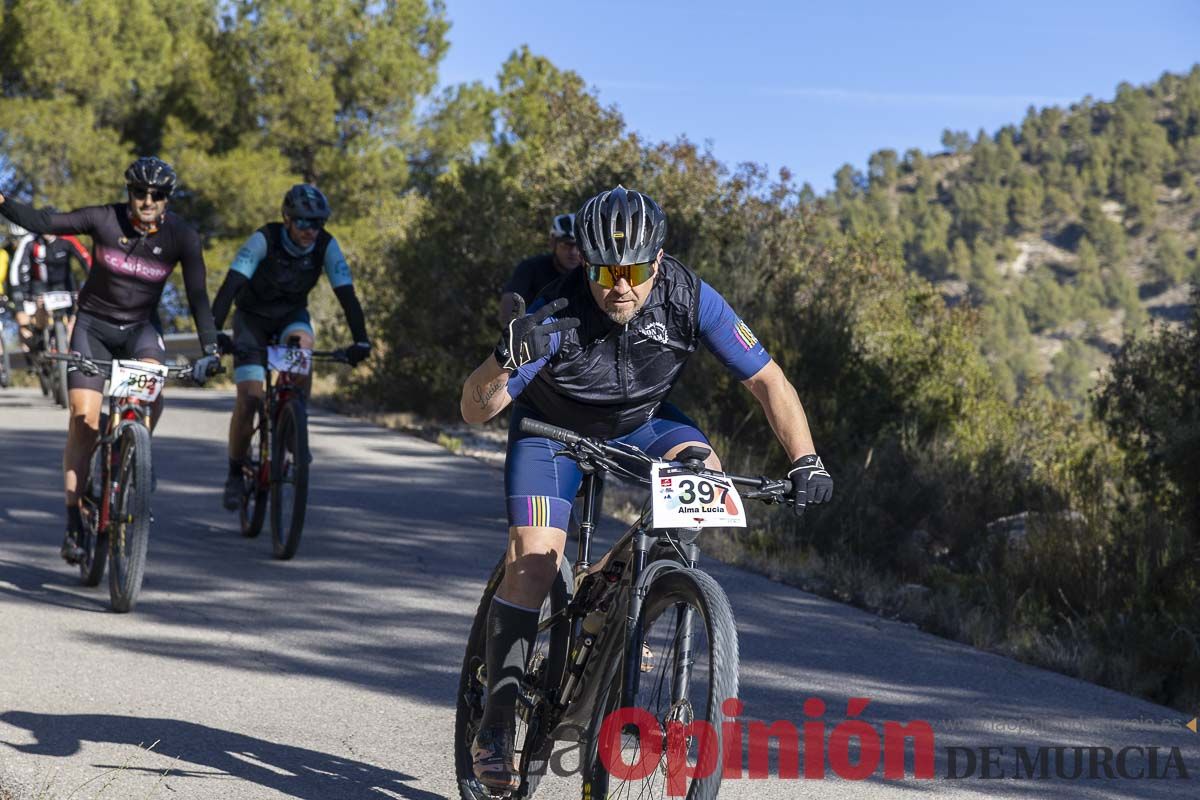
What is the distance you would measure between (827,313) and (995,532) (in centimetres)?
440

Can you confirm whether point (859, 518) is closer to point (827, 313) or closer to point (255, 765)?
point (827, 313)

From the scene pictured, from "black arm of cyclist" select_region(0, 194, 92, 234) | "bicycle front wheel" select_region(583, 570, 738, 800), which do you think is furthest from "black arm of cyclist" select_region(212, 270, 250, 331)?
"bicycle front wheel" select_region(583, 570, 738, 800)

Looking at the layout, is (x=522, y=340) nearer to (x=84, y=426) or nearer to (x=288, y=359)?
(x=84, y=426)

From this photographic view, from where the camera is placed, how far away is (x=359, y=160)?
3606 cm

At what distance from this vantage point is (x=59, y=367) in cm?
1705

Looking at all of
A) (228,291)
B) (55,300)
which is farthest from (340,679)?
(55,300)

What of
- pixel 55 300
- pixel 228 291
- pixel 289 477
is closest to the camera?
pixel 228 291

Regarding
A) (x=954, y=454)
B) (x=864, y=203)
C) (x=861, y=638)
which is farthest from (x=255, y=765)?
(x=864, y=203)

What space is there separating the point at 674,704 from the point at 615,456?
2.61 feet

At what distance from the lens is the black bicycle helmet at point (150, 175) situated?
7652 mm

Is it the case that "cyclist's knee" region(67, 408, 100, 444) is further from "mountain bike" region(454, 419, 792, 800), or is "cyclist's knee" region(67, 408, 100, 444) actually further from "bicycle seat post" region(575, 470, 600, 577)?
"bicycle seat post" region(575, 470, 600, 577)

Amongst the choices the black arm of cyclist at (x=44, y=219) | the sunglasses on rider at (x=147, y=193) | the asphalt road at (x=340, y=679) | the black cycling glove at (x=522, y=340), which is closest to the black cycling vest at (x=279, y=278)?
the sunglasses on rider at (x=147, y=193)

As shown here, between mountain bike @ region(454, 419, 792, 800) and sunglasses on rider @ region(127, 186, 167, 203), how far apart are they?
4.08 meters

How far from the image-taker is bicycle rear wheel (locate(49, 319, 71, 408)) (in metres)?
16.1
